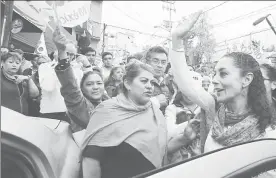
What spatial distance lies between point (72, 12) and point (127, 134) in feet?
2.24

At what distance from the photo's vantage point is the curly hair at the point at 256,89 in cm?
191

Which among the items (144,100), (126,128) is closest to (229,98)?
(144,100)

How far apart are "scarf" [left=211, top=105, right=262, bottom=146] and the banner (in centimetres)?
107

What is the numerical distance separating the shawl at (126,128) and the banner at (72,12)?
51 centimetres

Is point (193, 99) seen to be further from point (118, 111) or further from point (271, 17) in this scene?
point (271, 17)

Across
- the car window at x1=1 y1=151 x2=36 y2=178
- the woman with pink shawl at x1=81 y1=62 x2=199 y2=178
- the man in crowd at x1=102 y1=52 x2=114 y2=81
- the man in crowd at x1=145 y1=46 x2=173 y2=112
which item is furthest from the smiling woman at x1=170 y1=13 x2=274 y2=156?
the car window at x1=1 y1=151 x2=36 y2=178

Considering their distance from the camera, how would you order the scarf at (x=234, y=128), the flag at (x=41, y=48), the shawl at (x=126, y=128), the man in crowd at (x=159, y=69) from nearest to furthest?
the flag at (x=41, y=48) → the shawl at (x=126, y=128) → the scarf at (x=234, y=128) → the man in crowd at (x=159, y=69)

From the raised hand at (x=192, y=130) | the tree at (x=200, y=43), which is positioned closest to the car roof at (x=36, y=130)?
the raised hand at (x=192, y=130)

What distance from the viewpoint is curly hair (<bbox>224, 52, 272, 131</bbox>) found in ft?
6.26

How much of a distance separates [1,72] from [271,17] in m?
1.66

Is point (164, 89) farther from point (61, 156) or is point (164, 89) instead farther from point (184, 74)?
point (61, 156)

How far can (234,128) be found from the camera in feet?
6.16

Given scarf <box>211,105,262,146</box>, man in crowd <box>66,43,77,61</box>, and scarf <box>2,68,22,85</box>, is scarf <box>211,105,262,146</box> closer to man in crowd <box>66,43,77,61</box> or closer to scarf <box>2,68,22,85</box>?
man in crowd <box>66,43,77,61</box>

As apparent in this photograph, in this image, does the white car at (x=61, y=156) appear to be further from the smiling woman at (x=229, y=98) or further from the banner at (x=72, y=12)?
the banner at (x=72, y=12)
